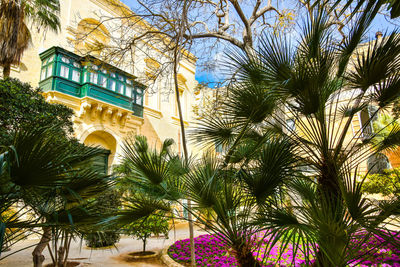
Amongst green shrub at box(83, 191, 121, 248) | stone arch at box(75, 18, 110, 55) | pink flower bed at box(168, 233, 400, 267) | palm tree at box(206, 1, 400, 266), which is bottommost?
pink flower bed at box(168, 233, 400, 267)

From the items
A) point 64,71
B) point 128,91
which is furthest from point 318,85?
point 128,91

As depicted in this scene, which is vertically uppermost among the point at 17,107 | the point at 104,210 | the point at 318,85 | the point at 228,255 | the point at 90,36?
the point at 90,36

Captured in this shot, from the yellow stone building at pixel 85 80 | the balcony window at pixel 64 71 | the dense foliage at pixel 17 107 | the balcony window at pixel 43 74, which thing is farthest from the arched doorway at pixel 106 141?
the dense foliage at pixel 17 107

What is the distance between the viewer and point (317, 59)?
2.88 meters

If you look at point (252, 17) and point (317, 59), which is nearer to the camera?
point (317, 59)

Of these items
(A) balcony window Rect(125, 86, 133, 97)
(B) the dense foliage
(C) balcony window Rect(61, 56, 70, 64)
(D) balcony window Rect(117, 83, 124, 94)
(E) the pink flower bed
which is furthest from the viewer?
(A) balcony window Rect(125, 86, 133, 97)

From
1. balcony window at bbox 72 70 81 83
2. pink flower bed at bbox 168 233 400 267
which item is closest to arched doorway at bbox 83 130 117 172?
balcony window at bbox 72 70 81 83

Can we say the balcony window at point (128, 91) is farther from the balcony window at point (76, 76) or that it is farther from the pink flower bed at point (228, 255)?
the pink flower bed at point (228, 255)

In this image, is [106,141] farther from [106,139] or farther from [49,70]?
[49,70]

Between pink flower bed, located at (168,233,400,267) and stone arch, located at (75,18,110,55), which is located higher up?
stone arch, located at (75,18,110,55)

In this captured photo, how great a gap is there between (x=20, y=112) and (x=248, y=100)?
617cm

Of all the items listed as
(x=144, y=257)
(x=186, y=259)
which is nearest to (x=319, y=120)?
(x=186, y=259)

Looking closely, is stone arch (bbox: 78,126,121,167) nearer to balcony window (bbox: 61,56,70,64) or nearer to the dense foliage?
balcony window (bbox: 61,56,70,64)

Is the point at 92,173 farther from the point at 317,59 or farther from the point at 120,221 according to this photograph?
the point at 317,59
